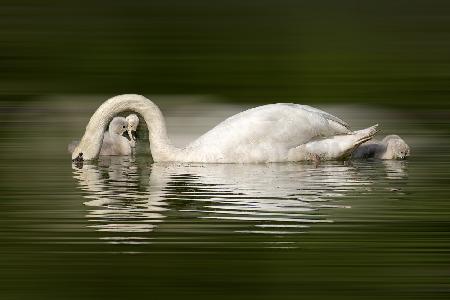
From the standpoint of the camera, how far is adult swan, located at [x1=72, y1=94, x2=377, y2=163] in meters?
13.5

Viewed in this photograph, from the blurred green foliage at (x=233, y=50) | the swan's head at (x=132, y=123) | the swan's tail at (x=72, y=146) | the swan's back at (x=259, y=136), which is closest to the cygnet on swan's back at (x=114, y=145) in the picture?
the swan's head at (x=132, y=123)

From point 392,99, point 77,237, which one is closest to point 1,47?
point 392,99

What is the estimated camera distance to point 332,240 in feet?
31.1

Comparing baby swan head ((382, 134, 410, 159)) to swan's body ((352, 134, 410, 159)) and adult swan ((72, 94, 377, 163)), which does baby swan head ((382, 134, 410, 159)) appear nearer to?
swan's body ((352, 134, 410, 159))

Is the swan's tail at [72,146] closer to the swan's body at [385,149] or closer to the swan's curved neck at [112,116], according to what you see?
the swan's curved neck at [112,116]

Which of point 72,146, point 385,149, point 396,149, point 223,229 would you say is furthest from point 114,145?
point 223,229

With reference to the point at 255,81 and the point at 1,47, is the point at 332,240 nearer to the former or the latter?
the point at 255,81

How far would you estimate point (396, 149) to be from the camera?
13.9 meters

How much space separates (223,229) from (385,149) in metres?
4.45

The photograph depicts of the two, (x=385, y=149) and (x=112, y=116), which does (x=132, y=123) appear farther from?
(x=385, y=149)

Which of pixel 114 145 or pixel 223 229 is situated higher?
pixel 114 145

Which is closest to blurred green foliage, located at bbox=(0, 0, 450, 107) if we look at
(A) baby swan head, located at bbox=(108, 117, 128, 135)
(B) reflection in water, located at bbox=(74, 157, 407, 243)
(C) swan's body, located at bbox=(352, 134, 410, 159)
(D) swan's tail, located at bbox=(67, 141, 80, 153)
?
(A) baby swan head, located at bbox=(108, 117, 128, 135)

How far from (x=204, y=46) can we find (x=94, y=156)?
13.4 m

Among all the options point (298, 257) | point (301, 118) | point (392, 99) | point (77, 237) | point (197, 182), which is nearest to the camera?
point (298, 257)
